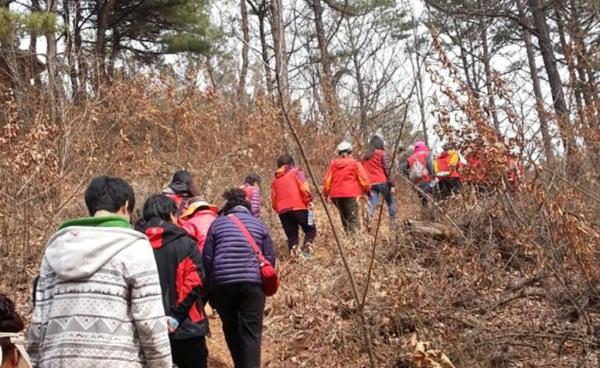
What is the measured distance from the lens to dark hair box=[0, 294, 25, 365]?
2637 millimetres

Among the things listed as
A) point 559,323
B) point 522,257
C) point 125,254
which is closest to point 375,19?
point 522,257

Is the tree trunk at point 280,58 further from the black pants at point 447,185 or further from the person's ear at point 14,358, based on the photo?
the black pants at point 447,185

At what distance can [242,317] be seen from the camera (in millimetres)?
4691

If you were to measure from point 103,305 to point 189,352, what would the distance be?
4.53ft

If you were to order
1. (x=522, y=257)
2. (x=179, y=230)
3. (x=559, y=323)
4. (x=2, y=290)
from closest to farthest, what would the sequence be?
1. (x=179, y=230)
2. (x=559, y=323)
3. (x=522, y=257)
4. (x=2, y=290)

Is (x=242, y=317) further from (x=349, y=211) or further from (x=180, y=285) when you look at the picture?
(x=349, y=211)

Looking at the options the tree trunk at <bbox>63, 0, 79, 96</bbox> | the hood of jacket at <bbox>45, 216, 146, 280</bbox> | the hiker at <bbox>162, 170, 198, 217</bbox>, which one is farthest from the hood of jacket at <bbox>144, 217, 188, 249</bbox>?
the tree trunk at <bbox>63, 0, 79, 96</bbox>

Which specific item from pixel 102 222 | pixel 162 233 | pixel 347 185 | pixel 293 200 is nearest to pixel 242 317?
pixel 162 233

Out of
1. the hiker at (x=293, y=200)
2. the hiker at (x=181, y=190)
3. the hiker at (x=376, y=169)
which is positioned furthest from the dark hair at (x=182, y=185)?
the hiker at (x=376, y=169)

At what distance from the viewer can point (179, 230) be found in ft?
13.0

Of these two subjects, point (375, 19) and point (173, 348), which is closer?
point (173, 348)

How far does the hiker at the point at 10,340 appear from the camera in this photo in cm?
264

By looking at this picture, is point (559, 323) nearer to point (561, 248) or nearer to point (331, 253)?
point (561, 248)

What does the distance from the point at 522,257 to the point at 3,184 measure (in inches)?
223
